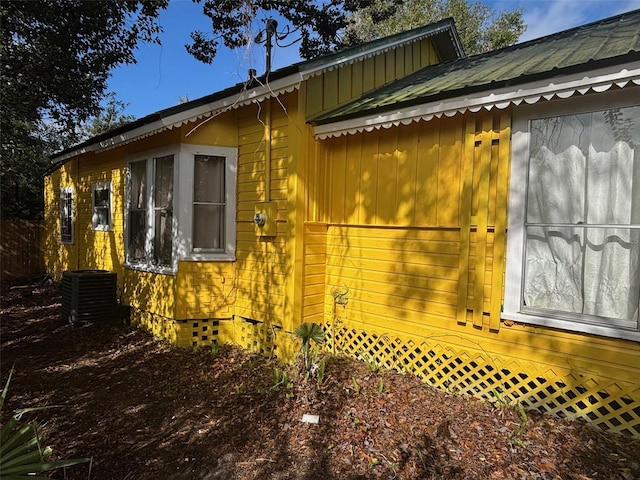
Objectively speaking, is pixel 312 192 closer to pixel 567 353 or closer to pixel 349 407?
pixel 349 407

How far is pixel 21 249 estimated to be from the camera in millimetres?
13102

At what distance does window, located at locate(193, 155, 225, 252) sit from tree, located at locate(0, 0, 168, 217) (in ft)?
14.7

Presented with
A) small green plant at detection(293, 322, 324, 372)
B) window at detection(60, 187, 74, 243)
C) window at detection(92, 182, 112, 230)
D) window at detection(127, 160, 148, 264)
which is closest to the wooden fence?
window at detection(60, 187, 74, 243)

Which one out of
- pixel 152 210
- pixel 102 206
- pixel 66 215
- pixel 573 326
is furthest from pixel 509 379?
pixel 66 215

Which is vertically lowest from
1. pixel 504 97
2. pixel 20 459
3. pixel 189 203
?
pixel 20 459

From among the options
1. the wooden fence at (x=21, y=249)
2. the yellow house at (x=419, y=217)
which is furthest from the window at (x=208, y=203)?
the wooden fence at (x=21, y=249)

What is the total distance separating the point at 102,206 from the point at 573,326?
9.47m

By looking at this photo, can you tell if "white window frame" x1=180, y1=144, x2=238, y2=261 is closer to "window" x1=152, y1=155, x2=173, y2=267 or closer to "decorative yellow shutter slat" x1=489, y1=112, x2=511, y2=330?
"window" x1=152, y1=155, x2=173, y2=267

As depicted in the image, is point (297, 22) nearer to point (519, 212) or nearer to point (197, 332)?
point (197, 332)

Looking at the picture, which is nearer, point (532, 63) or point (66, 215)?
point (532, 63)

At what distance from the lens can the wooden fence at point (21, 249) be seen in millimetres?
12742

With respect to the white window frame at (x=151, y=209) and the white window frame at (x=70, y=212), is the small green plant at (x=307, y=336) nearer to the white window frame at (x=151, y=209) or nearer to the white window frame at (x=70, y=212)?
the white window frame at (x=151, y=209)

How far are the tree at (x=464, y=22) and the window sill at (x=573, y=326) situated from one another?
19.6 m

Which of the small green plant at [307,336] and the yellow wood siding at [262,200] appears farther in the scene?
the yellow wood siding at [262,200]
